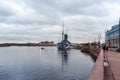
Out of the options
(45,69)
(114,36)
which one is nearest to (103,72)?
(45,69)

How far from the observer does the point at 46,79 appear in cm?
2269

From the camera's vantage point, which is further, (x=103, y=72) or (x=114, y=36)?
(x=114, y=36)

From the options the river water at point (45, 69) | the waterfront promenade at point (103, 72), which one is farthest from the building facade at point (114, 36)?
the waterfront promenade at point (103, 72)

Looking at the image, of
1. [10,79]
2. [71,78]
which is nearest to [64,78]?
[71,78]

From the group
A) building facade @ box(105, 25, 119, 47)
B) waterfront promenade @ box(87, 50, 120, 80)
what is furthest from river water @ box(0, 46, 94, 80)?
building facade @ box(105, 25, 119, 47)

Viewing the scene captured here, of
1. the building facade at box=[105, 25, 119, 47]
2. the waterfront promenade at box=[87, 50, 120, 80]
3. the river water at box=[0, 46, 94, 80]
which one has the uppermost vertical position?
the building facade at box=[105, 25, 119, 47]

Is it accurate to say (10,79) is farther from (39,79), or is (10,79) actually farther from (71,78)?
(71,78)

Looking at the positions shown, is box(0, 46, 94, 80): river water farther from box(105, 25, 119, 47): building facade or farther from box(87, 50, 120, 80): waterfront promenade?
box(105, 25, 119, 47): building facade

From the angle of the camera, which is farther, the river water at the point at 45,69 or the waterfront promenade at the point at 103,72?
the river water at the point at 45,69

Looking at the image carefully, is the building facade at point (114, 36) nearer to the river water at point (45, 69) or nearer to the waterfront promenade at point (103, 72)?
the river water at point (45, 69)

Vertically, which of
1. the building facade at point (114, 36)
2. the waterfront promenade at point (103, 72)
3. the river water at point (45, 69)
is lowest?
the river water at point (45, 69)

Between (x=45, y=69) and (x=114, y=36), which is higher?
(x=114, y=36)

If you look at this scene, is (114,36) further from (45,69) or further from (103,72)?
(103,72)

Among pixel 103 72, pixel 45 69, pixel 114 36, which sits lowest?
pixel 45 69
